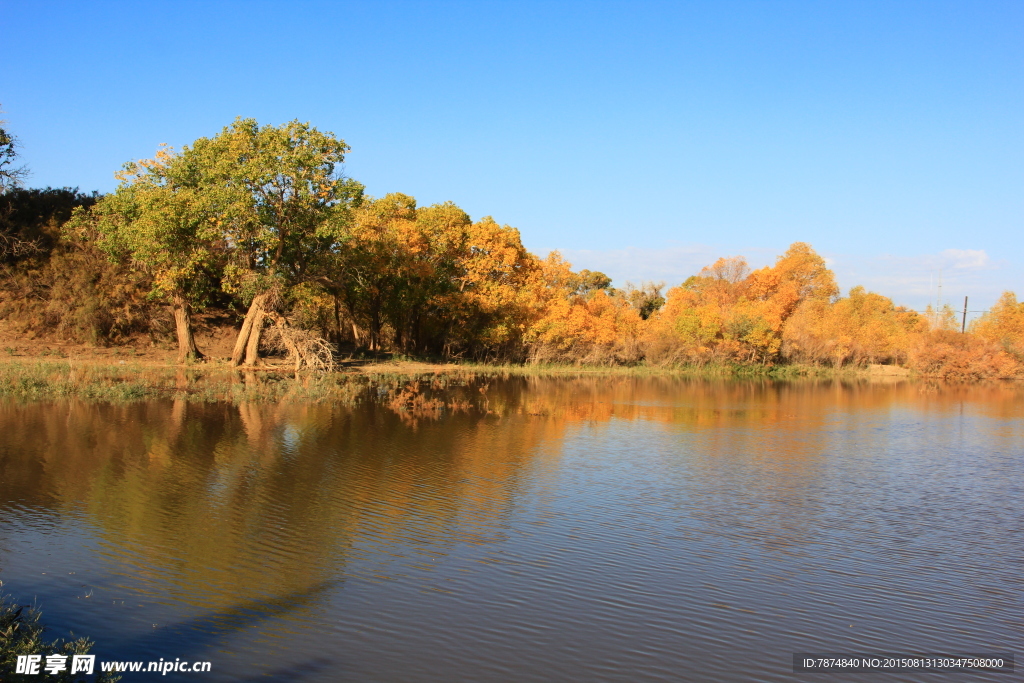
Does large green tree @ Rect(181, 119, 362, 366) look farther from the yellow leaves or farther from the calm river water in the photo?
the yellow leaves

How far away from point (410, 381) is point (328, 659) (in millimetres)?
24369

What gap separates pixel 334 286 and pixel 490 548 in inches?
941

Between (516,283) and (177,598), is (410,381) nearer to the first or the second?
(516,283)

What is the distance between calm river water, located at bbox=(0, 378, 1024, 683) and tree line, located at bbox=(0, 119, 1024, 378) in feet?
34.5

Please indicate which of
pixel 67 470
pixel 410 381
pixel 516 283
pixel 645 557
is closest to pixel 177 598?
pixel 645 557

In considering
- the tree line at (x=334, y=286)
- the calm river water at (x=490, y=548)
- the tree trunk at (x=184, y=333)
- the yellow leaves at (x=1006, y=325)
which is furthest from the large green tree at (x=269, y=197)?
the yellow leaves at (x=1006, y=325)

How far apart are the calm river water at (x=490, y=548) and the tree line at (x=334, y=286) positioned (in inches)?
414

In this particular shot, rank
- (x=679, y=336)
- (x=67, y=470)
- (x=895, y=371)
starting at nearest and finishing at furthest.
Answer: (x=67, y=470), (x=679, y=336), (x=895, y=371)

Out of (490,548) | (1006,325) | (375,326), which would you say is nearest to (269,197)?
(375,326)

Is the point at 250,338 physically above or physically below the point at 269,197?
below

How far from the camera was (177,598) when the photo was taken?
721 cm

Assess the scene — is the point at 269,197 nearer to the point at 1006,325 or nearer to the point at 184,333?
the point at 184,333

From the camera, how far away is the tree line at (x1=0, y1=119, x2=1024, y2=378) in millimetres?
26984

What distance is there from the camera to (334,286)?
31.7 m
